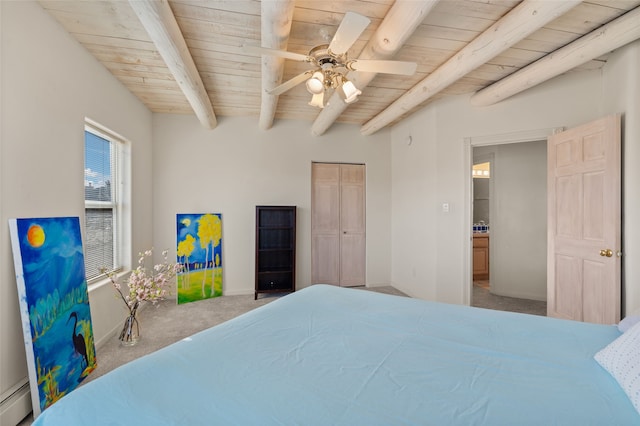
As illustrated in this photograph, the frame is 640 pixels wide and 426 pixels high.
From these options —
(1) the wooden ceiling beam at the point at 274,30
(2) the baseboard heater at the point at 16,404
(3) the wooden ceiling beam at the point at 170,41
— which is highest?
(3) the wooden ceiling beam at the point at 170,41

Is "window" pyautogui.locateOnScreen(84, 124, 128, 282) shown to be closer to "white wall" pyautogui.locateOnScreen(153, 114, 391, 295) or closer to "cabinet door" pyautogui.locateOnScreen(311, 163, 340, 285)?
"white wall" pyautogui.locateOnScreen(153, 114, 391, 295)

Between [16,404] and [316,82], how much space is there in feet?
8.71

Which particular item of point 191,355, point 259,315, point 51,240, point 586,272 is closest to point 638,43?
point 586,272

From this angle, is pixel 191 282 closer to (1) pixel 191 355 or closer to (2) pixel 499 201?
(1) pixel 191 355

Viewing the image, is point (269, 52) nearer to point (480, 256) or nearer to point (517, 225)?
point (517, 225)

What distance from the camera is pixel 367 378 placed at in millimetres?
1020

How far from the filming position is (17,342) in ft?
5.73

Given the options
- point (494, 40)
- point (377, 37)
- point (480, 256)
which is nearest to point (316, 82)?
point (377, 37)

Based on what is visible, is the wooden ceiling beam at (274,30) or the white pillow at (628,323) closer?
the white pillow at (628,323)

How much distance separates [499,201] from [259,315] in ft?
13.1

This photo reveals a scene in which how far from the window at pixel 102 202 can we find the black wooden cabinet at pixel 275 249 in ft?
5.24

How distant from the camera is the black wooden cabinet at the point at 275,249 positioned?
4.11 m

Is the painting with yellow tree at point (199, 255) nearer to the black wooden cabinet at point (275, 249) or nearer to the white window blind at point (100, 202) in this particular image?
the black wooden cabinet at point (275, 249)

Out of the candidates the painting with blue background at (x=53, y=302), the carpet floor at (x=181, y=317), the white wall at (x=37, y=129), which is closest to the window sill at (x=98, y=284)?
the white wall at (x=37, y=129)
